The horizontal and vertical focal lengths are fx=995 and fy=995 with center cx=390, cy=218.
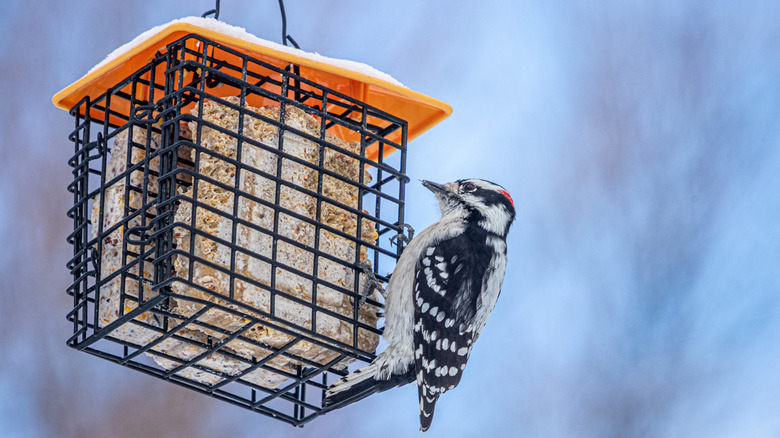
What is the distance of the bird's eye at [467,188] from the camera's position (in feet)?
13.5

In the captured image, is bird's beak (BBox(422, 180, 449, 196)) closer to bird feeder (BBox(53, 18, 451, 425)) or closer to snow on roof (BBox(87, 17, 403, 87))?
bird feeder (BBox(53, 18, 451, 425))

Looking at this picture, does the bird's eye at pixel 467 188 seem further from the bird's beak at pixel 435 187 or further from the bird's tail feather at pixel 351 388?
the bird's tail feather at pixel 351 388

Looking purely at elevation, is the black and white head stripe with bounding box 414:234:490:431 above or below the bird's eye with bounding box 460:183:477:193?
below

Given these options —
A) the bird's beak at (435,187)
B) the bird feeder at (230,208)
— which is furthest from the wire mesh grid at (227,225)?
the bird's beak at (435,187)

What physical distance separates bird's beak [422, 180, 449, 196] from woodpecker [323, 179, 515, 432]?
0.04 ft

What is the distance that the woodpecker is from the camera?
11.9ft

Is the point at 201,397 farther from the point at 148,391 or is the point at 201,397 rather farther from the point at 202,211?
the point at 202,211

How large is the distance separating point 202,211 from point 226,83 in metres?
0.44

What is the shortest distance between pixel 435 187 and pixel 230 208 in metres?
1.25

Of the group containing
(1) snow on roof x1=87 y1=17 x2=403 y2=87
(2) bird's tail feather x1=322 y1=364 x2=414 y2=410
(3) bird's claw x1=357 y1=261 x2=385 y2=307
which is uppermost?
(1) snow on roof x1=87 y1=17 x2=403 y2=87

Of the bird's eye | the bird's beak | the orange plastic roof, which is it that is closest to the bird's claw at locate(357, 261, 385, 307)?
the orange plastic roof

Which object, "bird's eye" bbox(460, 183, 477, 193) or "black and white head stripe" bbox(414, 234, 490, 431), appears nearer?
"black and white head stripe" bbox(414, 234, 490, 431)

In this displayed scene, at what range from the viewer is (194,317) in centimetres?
301

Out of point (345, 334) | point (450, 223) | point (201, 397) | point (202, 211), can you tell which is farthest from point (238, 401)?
point (201, 397)
